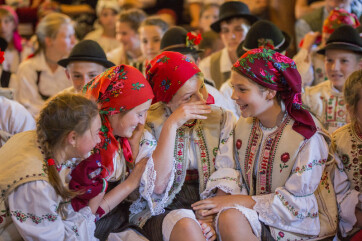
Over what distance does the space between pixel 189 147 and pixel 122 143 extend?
1.18ft

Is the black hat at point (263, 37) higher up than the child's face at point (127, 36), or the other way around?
the black hat at point (263, 37)

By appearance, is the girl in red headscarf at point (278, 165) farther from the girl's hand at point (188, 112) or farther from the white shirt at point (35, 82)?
the white shirt at point (35, 82)

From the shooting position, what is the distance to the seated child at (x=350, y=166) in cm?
243

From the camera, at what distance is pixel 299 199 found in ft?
7.51

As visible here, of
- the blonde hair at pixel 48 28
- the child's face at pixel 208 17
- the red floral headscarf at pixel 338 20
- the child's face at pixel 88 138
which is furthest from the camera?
the child's face at pixel 208 17

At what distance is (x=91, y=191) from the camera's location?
2.20 metres

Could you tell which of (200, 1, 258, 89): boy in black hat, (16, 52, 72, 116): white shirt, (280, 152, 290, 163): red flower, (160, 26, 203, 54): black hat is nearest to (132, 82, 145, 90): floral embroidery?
(280, 152, 290, 163): red flower

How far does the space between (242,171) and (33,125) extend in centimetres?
133

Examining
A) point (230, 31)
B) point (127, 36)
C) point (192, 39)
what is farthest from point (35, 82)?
point (230, 31)

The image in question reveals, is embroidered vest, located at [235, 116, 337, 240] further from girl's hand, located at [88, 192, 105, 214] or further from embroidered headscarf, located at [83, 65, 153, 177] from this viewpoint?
girl's hand, located at [88, 192, 105, 214]

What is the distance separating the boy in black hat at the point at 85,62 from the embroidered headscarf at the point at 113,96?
2.44 ft

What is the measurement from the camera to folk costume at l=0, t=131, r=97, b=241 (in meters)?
2.01

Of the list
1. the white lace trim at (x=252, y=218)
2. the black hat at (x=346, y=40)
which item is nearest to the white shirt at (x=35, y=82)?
the black hat at (x=346, y=40)

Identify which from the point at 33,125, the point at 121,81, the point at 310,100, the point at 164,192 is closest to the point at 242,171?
the point at 164,192
